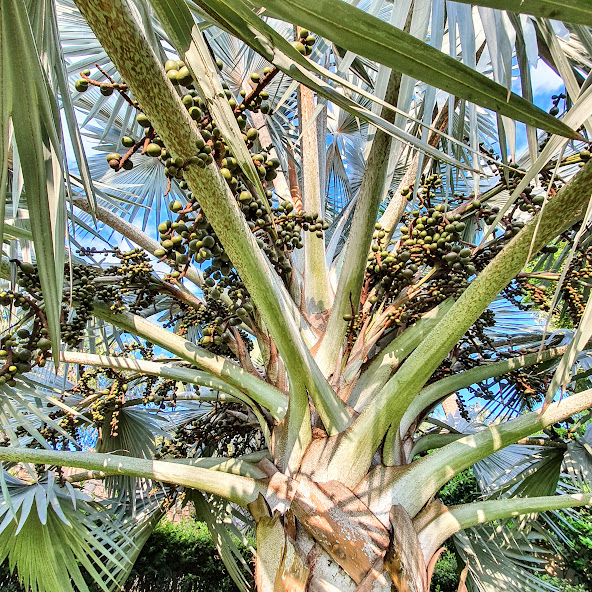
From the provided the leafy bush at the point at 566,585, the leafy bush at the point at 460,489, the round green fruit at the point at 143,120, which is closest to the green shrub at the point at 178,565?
the leafy bush at the point at 460,489

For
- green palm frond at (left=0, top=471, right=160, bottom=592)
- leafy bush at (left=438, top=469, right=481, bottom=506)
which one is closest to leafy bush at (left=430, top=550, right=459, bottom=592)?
leafy bush at (left=438, top=469, right=481, bottom=506)

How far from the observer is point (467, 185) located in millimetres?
4184

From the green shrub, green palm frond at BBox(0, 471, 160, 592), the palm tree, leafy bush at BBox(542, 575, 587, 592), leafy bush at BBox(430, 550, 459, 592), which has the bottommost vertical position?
the green shrub

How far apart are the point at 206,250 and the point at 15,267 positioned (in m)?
0.97

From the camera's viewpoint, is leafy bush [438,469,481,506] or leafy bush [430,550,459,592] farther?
leafy bush [438,469,481,506]

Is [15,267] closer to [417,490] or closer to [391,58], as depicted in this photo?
[391,58]

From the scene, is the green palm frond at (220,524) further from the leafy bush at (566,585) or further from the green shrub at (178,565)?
the leafy bush at (566,585)

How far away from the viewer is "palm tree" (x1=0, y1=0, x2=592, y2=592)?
0.91m

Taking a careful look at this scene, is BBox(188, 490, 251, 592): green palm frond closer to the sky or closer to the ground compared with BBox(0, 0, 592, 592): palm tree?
closer to the ground

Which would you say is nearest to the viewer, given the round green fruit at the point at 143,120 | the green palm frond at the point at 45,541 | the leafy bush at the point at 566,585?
the round green fruit at the point at 143,120

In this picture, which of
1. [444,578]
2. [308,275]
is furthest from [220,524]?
[444,578]

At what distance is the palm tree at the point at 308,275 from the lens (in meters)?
0.91

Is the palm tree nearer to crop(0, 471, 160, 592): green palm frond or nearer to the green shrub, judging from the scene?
crop(0, 471, 160, 592): green palm frond

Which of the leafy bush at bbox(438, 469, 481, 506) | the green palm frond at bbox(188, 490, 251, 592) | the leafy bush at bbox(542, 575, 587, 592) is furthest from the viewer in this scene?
the leafy bush at bbox(438, 469, 481, 506)
